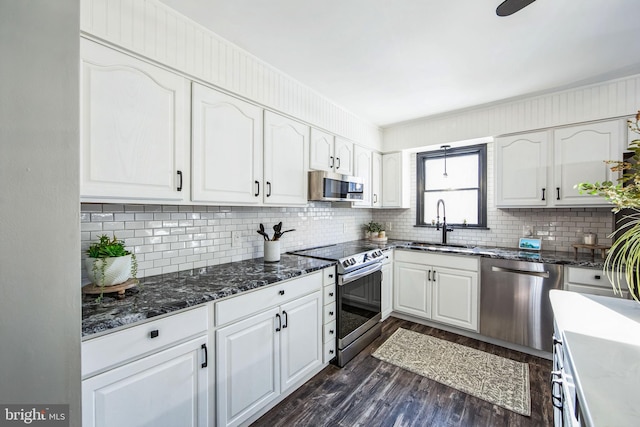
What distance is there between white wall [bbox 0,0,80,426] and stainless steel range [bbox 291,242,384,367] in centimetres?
202

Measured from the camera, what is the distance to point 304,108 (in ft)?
8.81

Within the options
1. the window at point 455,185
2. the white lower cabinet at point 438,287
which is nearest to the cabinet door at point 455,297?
the white lower cabinet at point 438,287

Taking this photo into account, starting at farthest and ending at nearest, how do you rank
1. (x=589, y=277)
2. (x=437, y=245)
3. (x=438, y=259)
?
1. (x=437, y=245)
2. (x=438, y=259)
3. (x=589, y=277)

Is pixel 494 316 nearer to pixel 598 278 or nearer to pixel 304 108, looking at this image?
pixel 598 278

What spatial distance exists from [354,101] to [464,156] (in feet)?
5.91

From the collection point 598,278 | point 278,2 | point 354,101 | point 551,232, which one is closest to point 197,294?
point 278,2

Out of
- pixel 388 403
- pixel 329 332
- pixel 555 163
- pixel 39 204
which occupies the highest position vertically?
pixel 555 163

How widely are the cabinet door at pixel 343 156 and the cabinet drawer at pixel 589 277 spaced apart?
2370mm

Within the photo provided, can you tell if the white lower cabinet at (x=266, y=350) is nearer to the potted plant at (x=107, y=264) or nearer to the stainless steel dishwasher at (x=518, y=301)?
the potted plant at (x=107, y=264)

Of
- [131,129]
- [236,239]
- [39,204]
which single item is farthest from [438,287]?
[39,204]

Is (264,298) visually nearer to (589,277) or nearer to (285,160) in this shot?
(285,160)

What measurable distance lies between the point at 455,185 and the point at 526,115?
113cm

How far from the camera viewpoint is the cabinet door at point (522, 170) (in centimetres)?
285

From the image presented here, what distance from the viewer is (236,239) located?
2.39 metres
